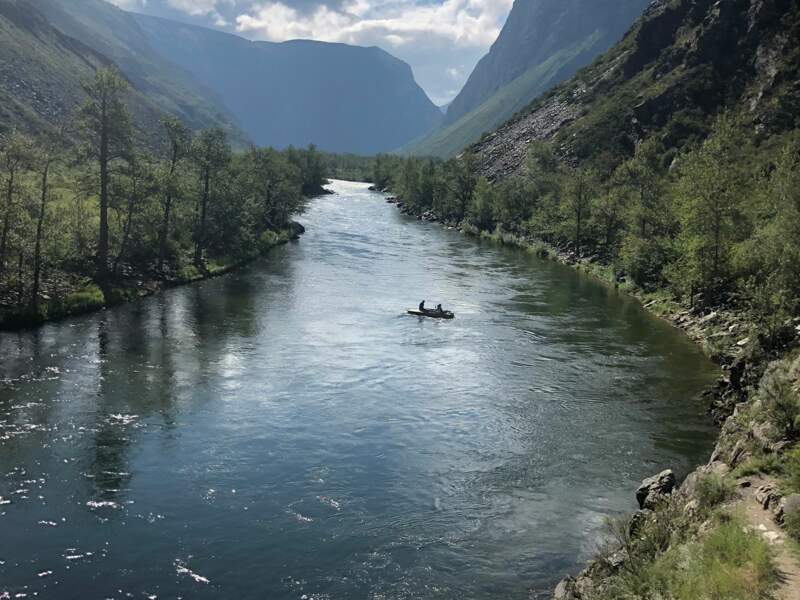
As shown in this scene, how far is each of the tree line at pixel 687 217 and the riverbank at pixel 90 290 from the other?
46.7m

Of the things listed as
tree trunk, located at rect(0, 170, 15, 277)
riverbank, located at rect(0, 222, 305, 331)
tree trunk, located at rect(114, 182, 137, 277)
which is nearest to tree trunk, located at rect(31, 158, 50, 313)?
riverbank, located at rect(0, 222, 305, 331)

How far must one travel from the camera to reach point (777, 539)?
15.4 m

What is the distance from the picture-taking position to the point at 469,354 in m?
43.8

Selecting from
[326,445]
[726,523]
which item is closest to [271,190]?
[326,445]

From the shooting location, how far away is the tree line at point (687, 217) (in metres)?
41.8

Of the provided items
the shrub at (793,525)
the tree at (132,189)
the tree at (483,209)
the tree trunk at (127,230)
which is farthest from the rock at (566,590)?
the tree at (483,209)

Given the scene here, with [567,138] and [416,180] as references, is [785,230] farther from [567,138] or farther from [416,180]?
[416,180]

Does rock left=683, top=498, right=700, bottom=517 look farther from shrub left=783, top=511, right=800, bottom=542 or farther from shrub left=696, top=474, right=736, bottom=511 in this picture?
shrub left=783, top=511, right=800, bottom=542

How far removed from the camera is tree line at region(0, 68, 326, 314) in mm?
46125

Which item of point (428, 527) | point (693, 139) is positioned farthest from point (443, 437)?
point (693, 139)

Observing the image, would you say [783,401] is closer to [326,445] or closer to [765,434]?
[765,434]

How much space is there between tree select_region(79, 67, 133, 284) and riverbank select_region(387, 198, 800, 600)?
1941 inches

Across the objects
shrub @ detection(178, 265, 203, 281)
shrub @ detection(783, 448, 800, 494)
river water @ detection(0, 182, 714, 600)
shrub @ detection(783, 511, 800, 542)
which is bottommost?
river water @ detection(0, 182, 714, 600)

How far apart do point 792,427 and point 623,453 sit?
25.9 ft
